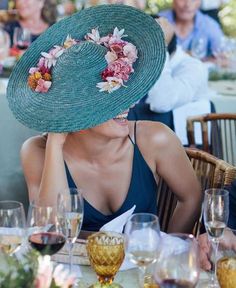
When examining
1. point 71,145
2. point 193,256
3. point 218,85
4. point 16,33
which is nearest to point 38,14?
point 16,33

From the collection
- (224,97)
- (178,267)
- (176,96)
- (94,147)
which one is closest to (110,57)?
(94,147)

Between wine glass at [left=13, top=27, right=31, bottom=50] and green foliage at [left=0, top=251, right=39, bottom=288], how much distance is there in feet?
11.0

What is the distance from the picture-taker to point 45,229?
147 cm

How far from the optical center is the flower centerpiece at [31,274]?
1.12 metres

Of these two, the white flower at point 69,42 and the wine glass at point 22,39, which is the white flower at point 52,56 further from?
the wine glass at point 22,39

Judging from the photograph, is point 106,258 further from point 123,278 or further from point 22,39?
point 22,39

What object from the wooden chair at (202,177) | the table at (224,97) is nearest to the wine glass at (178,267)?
the wooden chair at (202,177)

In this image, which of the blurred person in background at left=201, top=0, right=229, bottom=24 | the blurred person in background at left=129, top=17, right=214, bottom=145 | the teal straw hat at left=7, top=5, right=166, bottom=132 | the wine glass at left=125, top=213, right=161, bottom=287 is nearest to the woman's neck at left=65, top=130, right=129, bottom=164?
the teal straw hat at left=7, top=5, right=166, bottom=132

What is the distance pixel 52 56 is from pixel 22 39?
2.45m

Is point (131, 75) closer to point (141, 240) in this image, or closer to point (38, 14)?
point (141, 240)

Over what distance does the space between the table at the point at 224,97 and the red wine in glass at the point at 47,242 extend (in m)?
2.56

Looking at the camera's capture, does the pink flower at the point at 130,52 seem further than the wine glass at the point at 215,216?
Yes

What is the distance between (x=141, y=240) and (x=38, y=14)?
353cm

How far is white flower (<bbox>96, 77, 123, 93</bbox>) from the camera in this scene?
192 centimetres
